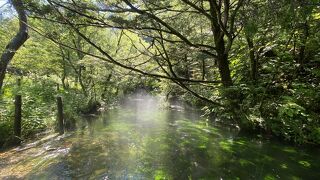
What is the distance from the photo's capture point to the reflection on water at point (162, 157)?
674 cm

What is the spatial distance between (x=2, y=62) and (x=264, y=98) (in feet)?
25.5

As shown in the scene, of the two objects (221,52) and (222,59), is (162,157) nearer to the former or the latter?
(222,59)

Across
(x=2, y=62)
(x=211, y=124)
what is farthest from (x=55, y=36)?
(x=211, y=124)

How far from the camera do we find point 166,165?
290 inches

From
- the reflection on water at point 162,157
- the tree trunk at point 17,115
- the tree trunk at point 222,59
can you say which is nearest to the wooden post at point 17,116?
the tree trunk at point 17,115

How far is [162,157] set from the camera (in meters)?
8.05

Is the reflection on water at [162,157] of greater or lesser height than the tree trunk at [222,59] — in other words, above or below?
below

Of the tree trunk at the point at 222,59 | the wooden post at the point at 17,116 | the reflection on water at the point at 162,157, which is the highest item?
the tree trunk at the point at 222,59

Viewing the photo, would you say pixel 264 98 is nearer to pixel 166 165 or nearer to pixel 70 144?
pixel 166 165

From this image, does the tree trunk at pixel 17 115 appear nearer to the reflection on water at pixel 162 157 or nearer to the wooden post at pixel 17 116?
the wooden post at pixel 17 116

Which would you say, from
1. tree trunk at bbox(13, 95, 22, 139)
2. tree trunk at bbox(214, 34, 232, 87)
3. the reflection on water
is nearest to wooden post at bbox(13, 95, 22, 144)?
tree trunk at bbox(13, 95, 22, 139)

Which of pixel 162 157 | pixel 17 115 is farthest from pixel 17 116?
pixel 162 157

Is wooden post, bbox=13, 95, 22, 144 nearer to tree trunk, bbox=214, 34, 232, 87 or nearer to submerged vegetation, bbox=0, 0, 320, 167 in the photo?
submerged vegetation, bbox=0, 0, 320, 167

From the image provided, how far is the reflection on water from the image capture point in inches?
265
